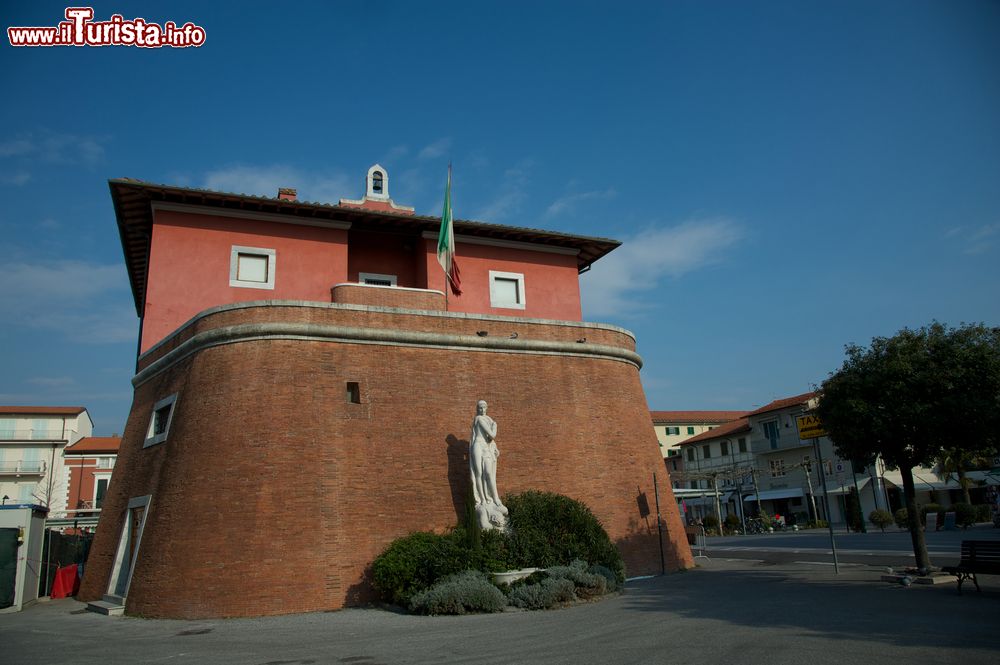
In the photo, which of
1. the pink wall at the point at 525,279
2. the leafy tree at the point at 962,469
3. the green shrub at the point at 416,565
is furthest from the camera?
the leafy tree at the point at 962,469

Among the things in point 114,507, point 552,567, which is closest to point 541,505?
point 552,567

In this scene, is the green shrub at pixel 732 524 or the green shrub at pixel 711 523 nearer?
the green shrub at pixel 732 524

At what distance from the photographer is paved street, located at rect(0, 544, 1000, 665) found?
8.27 m

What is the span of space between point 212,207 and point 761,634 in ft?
59.8

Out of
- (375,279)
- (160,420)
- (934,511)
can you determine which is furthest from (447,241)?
(934,511)

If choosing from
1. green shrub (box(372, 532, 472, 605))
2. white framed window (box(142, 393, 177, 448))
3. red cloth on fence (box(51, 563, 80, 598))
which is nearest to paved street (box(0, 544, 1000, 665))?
green shrub (box(372, 532, 472, 605))

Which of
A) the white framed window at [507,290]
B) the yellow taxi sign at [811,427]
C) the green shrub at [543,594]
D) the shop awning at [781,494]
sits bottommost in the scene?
the green shrub at [543,594]

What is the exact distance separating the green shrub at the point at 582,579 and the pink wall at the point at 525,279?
10.6m

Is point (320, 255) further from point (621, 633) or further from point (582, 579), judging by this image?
point (621, 633)

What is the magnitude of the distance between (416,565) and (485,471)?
2673mm

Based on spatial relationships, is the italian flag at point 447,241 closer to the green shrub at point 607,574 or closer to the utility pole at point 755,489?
the green shrub at point 607,574


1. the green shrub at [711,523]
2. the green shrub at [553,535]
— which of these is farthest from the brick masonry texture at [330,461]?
the green shrub at [711,523]

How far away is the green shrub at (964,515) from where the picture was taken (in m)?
32.6

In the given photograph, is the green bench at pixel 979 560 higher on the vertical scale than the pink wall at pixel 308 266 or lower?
lower
